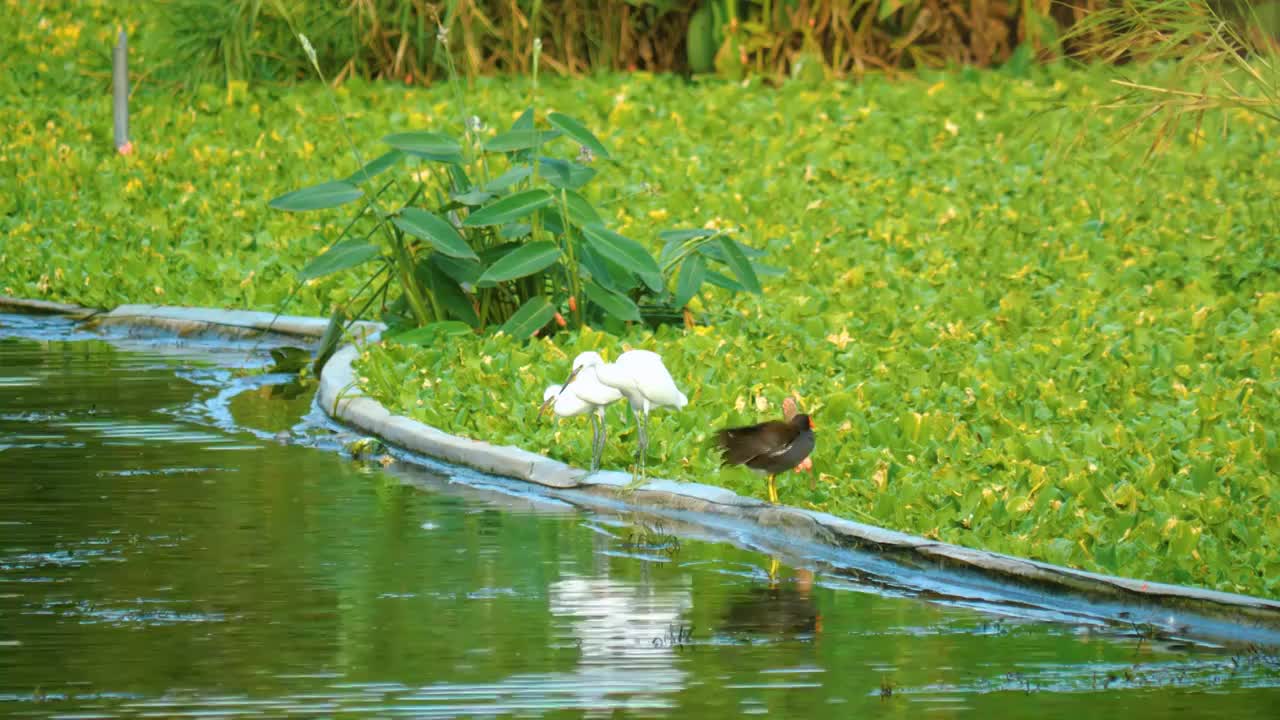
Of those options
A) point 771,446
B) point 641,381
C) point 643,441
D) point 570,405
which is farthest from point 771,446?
point 570,405

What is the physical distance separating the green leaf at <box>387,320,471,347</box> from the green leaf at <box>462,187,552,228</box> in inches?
24.4

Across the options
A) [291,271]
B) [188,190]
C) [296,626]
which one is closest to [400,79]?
[188,190]

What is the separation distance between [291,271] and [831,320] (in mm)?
4881

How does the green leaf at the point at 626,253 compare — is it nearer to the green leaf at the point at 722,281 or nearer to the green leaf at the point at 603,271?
the green leaf at the point at 603,271

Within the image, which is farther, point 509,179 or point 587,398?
point 509,179

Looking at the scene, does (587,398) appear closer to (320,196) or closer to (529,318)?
(529,318)

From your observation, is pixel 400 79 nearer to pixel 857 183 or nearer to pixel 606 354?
pixel 857 183

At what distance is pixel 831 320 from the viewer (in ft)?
46.8

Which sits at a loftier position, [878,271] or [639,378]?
[639,378]

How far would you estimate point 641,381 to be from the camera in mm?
10172

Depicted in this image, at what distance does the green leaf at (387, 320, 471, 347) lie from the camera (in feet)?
44.8

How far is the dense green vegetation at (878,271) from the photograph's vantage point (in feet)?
32.7

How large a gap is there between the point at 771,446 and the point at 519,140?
4.63 meters

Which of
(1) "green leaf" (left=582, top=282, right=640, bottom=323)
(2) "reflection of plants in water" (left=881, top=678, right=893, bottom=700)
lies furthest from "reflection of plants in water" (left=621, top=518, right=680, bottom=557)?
(1) "green leaf" (left=582, top=282, right=640, bottom=323)
